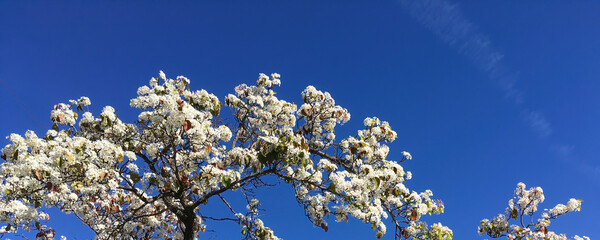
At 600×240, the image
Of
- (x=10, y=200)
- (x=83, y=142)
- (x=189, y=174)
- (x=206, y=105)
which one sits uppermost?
(x=206, y=105)

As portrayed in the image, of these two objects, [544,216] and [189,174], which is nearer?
[189,174]

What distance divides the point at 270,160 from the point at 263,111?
2881mm

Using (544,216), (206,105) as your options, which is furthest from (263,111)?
(544,216)

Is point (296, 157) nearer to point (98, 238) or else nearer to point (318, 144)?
point (318, 144)

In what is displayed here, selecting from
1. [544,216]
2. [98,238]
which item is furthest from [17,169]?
[544,216]

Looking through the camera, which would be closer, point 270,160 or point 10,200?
point 270,160

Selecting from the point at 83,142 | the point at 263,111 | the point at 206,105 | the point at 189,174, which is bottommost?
the point at 83,142

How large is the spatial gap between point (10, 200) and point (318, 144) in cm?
608

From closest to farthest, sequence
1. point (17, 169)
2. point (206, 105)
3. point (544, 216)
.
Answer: point (17, 169), point (206, 105), point (544, 216)

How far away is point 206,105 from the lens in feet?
24.4

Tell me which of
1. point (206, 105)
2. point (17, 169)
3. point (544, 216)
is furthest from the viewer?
point (544, 216)

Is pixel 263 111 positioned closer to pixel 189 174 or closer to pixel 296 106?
pixel 296 106

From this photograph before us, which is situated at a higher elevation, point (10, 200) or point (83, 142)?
point (83, 142)

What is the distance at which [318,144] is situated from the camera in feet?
29.4
